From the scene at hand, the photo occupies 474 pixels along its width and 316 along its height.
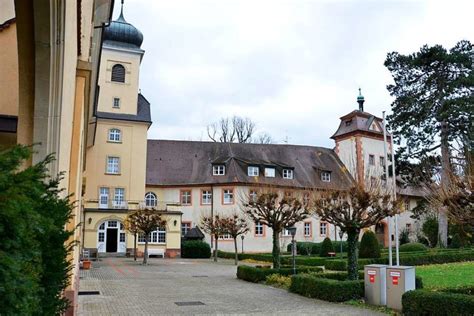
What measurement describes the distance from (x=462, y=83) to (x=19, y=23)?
117 feet

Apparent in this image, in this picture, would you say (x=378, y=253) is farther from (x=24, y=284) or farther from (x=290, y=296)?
(x=24, y=284)

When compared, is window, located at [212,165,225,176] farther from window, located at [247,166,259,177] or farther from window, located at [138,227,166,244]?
window, located at [138,227,166,244]

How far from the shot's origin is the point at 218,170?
45094 mm

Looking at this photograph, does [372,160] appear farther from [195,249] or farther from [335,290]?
[335,290]

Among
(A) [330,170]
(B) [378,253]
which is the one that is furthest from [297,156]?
(B) [378,253]

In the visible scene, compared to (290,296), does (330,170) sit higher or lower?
higher

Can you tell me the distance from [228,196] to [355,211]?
2898 cm

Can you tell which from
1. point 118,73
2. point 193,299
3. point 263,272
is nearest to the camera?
point 193,299

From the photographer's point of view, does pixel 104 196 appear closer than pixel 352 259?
No

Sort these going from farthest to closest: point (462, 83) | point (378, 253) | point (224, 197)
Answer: point (224, 197), point (462, 83), point (378, 253)

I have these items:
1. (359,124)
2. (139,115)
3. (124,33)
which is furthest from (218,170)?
(359,124)

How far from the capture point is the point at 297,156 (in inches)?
1940

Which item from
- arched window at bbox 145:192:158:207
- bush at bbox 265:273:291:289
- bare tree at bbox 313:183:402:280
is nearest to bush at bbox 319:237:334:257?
arched window at bbox 145:192:158:207

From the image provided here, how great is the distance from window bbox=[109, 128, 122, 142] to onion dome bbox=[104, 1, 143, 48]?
27.5ft
